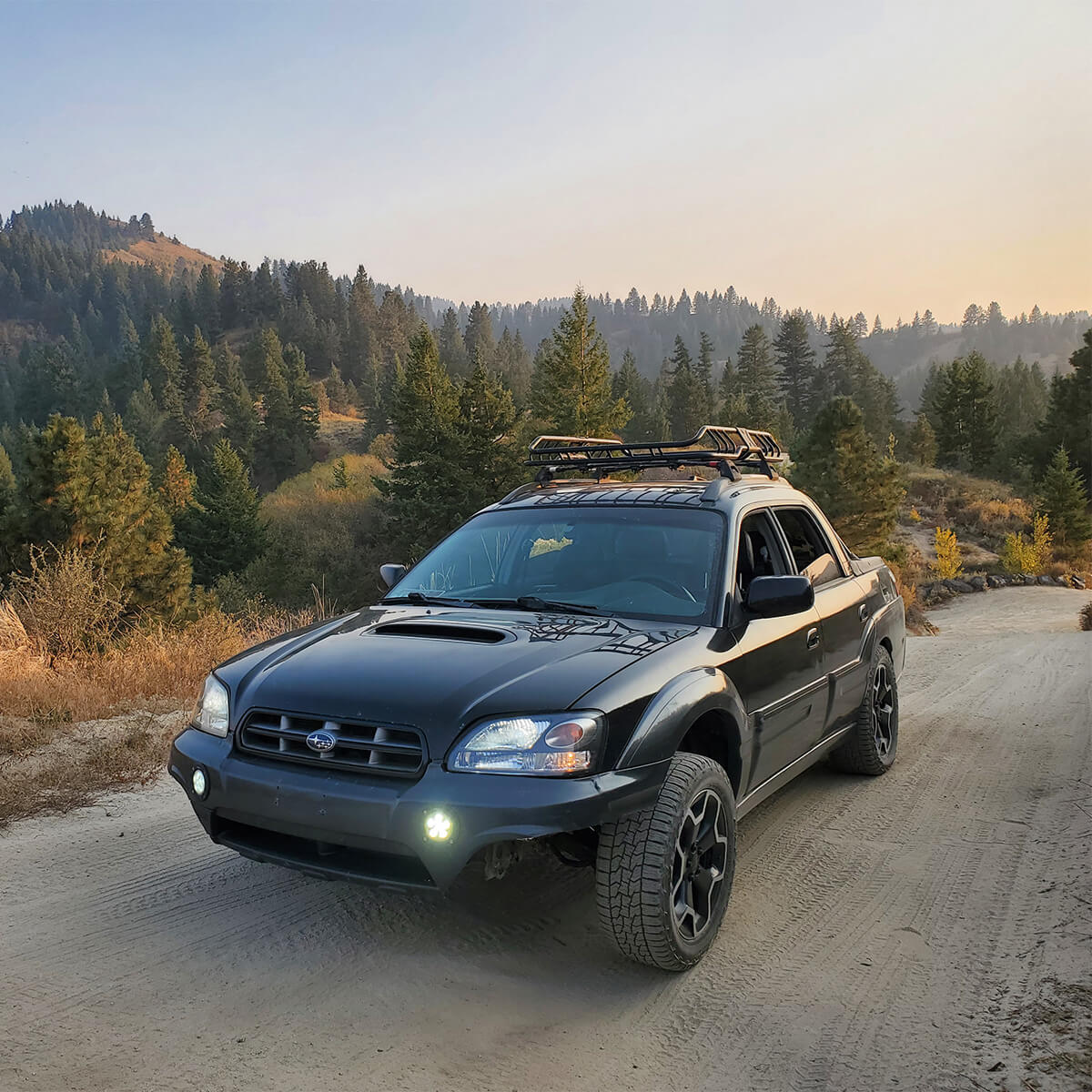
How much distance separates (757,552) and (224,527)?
48.0 meters

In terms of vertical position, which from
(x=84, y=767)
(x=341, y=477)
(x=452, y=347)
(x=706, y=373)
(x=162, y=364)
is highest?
(x=452, y=347)

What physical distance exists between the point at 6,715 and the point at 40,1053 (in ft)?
13.7

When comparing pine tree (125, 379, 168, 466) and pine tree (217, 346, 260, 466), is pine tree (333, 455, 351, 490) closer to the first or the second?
pine tree (217, 346, 260, 466)

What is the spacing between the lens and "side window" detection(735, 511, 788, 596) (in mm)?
4301

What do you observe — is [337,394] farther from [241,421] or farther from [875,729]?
[875,729]

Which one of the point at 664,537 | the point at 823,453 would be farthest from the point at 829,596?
the point at 823,453

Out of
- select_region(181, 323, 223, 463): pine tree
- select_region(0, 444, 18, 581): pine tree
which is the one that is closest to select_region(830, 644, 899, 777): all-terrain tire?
select_region(0, 444, 18, 581): pine tree

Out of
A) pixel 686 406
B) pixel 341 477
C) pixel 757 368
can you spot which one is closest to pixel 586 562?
pixel 341 477

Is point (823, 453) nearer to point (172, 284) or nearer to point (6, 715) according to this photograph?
point (6, 715)

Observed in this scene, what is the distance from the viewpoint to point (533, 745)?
296cm

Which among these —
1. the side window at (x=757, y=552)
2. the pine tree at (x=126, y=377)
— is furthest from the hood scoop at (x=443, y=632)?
the pine tree at (x=126, y=377)

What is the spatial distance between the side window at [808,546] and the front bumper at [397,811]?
2.23m

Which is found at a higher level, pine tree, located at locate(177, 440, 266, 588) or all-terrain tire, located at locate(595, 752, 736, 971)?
all-terrain tire, located at locate(595, 752, 736, 971)

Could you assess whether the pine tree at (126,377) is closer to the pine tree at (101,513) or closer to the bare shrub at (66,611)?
the pine tree at (101,513)
